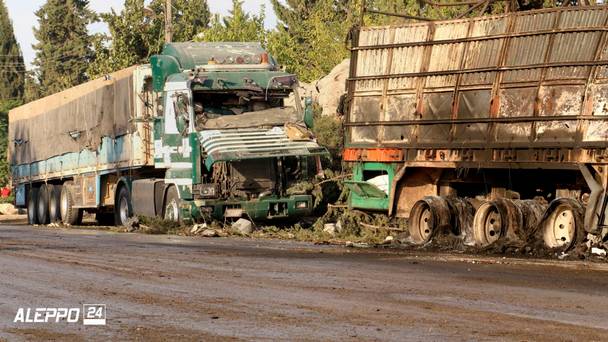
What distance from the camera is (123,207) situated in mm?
29766

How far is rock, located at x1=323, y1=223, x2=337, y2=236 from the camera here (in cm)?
2339

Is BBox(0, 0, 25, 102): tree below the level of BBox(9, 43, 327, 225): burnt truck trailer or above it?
above

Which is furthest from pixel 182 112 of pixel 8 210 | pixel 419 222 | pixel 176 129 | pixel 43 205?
pixel 8 210

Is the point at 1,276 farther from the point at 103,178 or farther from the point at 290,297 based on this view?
the point at 103,178

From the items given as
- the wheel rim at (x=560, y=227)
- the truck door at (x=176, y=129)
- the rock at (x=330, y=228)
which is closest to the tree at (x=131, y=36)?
the truck door at (x=176, y=129)

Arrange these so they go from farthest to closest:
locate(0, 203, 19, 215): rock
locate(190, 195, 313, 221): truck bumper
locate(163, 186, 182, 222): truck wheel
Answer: locate(0, 203, 19, 215): rock, locate(163, 186, 182, 222): truck wheel, locate(190, 195, 313, 221): truck bumper

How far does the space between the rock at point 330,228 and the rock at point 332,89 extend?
1108 centimetres

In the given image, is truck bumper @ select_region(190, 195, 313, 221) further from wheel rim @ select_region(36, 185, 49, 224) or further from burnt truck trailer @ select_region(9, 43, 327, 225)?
wheel rim @ select_region(36, 185, 49, 224)

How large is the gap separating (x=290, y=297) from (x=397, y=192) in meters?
10.2

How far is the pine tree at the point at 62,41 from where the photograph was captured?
92.2 m

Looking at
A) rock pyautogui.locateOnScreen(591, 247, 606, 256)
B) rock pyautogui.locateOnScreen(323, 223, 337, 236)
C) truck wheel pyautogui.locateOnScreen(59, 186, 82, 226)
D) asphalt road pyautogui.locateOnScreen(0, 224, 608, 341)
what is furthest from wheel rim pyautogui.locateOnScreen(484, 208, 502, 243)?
truck wheel pyautogui.locateOnScreen(59, 186, 82, 226)

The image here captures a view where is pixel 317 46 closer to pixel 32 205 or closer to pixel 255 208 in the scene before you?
pixel 32 205

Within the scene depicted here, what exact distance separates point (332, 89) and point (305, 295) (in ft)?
83.7

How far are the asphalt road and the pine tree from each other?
75445mm
